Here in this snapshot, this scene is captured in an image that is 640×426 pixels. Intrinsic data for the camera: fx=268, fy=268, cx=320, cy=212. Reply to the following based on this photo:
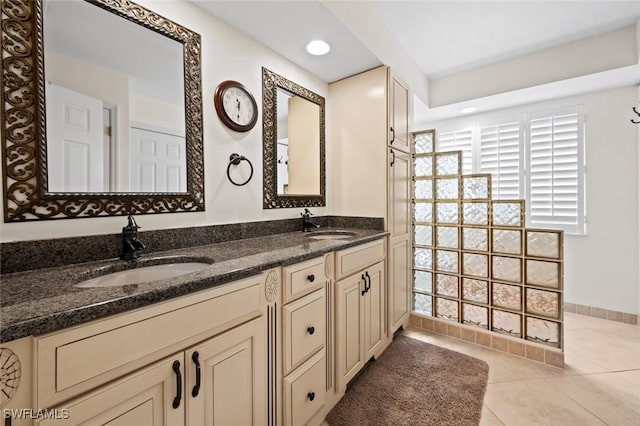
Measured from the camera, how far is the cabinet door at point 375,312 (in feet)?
5.74

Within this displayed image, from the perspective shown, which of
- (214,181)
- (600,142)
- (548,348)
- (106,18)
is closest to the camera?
(106,18)

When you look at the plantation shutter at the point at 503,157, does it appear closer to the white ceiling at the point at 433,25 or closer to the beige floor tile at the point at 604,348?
the white ceiling at the point at 433,25

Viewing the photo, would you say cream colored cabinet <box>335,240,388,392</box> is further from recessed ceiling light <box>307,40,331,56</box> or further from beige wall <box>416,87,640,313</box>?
beige wall <box>416,87,640,313</box>

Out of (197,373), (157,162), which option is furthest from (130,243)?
(197,373)

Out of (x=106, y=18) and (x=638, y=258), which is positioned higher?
(x=106, y=18)

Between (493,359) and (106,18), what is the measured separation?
9.85 ft

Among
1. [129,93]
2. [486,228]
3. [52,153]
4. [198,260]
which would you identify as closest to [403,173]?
[486,228]

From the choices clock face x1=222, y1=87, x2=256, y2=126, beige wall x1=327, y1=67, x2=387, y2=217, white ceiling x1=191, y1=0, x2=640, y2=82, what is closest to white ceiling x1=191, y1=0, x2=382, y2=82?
white ceiling x1=191, y1=0, x2=640, y2=82

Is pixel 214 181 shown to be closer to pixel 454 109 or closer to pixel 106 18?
pixel 106 18

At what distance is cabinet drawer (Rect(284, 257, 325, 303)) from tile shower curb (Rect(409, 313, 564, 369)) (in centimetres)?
156

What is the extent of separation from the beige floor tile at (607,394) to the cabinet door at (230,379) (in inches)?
71.7

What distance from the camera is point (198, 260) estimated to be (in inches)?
46.2

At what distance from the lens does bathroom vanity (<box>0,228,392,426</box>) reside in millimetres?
568

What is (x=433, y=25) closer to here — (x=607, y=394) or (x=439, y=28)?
(x=439, y=28)
